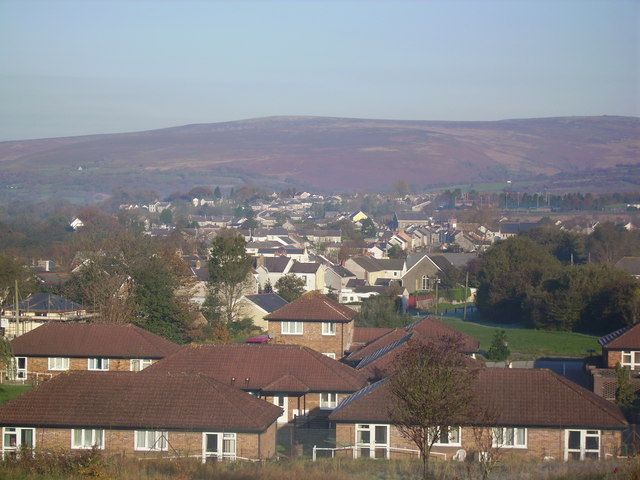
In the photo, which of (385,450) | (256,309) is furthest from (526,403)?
(256,309)

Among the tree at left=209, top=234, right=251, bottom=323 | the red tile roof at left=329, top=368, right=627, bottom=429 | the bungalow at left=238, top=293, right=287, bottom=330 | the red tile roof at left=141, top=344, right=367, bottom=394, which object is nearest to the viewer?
the red tile roof at left=329, top=368, right=627, bottom=429

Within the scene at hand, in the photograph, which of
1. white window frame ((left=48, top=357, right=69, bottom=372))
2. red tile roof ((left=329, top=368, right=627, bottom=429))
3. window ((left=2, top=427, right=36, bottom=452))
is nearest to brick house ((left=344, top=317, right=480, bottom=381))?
red tile roof ((left=329, top=368, right=627, bottom=429))

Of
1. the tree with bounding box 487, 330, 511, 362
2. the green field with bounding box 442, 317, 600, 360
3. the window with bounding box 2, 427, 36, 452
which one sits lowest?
the green field with bounding box 442, 317, 600, 360

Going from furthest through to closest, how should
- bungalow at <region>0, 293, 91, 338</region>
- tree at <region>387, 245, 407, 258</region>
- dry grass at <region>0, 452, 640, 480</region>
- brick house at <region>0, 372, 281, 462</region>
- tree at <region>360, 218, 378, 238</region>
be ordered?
tree at <region>360, 218, 378, 238</region>
tree at <region>387, 245, 407, 258</region>
bungalow at <region>0, 293, 91, 338</region>
brick house at <region>0, 372, 281, 462</region>
dry grass at <region>0, 452, 640, 480</region>

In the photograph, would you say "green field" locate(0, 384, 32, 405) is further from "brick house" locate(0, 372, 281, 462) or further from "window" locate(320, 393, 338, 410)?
"window" locate(320, 393, 338, 410)

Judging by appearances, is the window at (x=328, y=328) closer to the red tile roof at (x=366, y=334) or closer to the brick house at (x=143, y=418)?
the red tile roof at (x=366, y=334)

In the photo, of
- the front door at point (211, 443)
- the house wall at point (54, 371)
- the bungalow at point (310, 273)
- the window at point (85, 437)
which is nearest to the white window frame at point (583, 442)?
the front door at point (211, 443)
